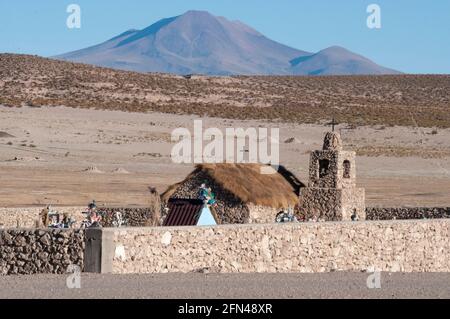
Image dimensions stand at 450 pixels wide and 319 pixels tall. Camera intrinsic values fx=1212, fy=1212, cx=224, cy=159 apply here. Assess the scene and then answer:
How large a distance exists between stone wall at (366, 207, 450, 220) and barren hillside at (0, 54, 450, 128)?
48038 millimetres

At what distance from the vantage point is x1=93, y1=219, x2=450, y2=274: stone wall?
15.9 metres

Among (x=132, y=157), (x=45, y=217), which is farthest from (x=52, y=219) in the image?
(x=132, y=157)

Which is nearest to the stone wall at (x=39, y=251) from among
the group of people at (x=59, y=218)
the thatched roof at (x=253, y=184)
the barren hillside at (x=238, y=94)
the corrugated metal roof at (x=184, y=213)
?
the group of people at (x=59, y=218)

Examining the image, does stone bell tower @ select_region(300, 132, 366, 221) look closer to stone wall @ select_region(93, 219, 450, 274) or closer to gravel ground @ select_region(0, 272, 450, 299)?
stone wall @ select_region(93, 219, 450, 274)

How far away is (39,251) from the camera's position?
15.8 m

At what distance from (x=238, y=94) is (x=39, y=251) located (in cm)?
8087

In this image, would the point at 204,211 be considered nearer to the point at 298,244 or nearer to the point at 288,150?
the point at 298,244

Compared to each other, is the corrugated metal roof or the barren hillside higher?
the barren hillside

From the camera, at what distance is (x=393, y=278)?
53.4 feet

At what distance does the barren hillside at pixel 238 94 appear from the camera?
269 feet

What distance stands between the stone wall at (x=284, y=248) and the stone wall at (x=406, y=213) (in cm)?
726

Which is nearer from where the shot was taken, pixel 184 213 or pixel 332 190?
pixel 184 213

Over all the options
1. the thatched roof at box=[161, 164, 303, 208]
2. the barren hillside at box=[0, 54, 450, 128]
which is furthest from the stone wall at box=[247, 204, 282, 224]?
the barren hillside at box=[0, 54, 450, 128]

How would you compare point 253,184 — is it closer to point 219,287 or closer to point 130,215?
point 130,215
